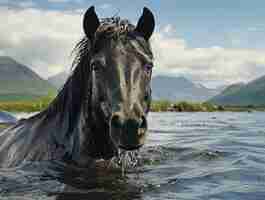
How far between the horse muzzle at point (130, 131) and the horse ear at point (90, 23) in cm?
192

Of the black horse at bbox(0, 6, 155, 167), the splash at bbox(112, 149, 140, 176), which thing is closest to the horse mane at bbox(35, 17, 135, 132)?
the black horse at bbox(0, 6, 155, 167)

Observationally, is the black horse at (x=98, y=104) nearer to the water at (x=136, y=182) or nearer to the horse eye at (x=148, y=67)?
the horse eye at (x=148, y=67)

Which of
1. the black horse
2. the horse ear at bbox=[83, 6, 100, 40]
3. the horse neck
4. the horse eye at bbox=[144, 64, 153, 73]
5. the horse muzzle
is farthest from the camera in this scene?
the horse neck

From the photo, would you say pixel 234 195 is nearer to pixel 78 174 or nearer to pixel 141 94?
pixel 141 94

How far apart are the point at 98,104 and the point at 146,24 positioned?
1.52 m

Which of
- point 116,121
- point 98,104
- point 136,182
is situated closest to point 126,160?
point 136,182

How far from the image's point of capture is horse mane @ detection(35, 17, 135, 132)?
6.60 m

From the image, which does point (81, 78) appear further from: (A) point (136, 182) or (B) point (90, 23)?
(A) point (136, 182)

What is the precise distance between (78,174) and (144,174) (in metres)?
1.63

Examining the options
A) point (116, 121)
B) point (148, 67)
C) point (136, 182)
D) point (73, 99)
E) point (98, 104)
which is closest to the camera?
point (116, 121)

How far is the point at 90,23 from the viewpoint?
21.9 ft

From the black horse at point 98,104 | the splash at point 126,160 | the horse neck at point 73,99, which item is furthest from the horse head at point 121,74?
the splash at point 126,160

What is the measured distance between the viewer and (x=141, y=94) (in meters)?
5.84

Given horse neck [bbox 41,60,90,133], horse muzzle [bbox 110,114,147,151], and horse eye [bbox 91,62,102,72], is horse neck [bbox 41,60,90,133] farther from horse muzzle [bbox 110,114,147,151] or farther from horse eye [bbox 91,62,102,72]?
horse muzzle [bbox 110,114,147,151]
